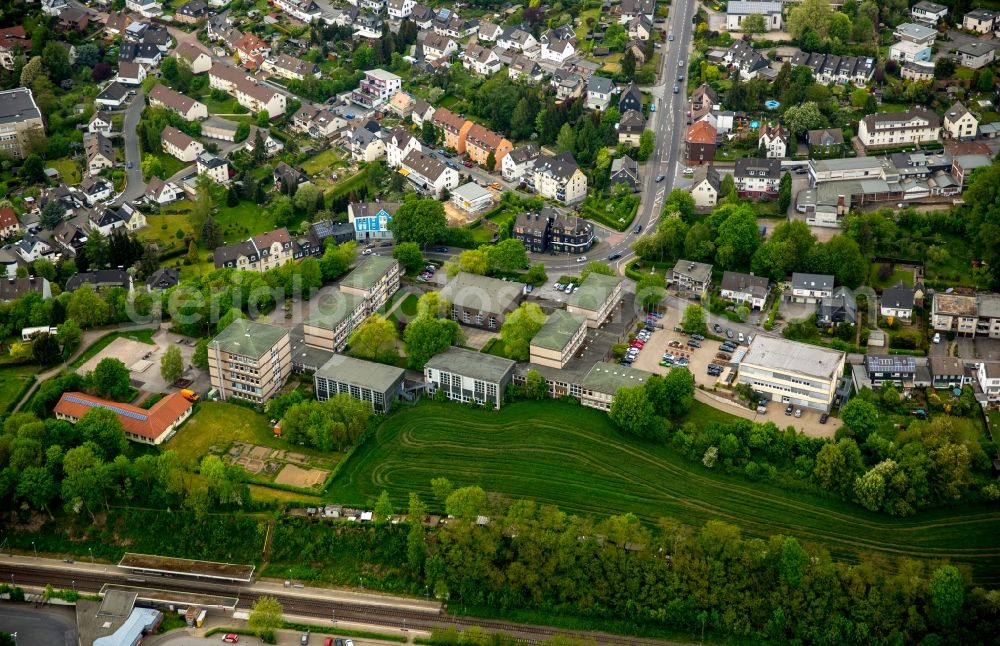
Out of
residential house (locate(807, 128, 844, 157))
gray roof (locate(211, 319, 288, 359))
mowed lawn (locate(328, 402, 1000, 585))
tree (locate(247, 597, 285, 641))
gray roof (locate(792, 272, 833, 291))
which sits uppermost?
residential house (locate(807, 128, 844, 157))

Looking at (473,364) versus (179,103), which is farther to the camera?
(179,103)

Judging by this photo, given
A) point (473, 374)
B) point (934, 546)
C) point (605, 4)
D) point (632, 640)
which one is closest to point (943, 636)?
point (934, 546)

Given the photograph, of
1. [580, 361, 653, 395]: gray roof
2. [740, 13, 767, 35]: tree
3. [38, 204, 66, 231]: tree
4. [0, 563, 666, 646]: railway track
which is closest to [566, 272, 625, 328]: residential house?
[580, 361, 653, 395]: gray roof

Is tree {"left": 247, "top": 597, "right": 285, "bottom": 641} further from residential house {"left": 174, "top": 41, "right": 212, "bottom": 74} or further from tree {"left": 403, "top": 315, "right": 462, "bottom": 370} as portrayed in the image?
residential house {"left": 174, "top": 41, "right": 212, "bottom": 74}

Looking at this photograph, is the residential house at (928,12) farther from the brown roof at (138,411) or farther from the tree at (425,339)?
the brown roof at (138,411)

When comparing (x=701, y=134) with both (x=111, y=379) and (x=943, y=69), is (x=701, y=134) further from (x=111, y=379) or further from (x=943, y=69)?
(x=111, y=379)

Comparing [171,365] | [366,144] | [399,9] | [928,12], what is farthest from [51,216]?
[928,12]
